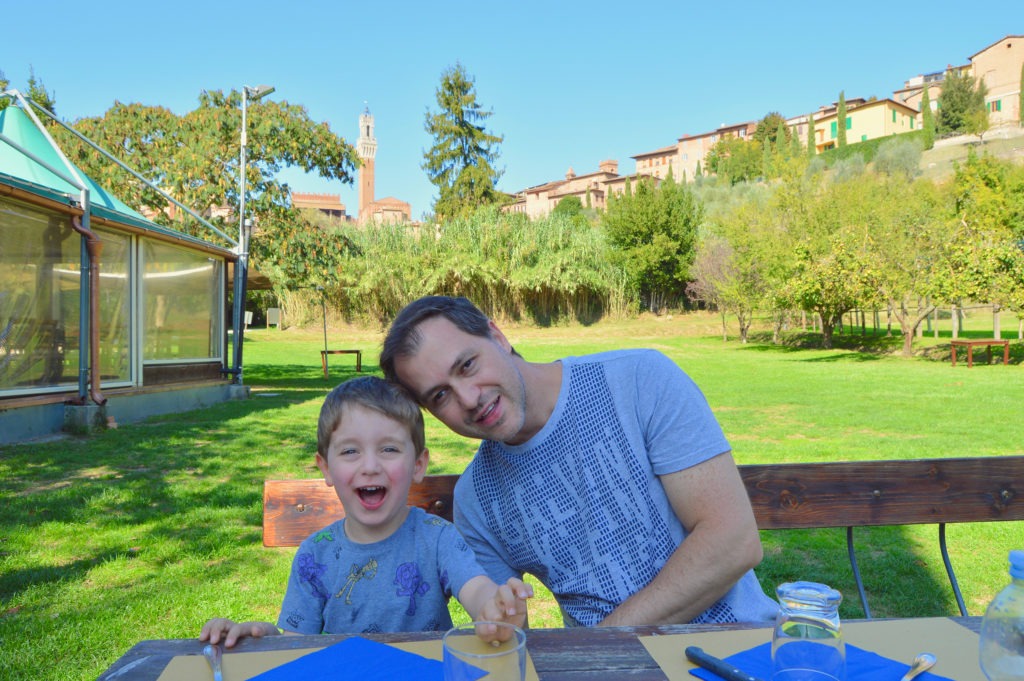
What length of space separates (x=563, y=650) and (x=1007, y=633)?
734 mm

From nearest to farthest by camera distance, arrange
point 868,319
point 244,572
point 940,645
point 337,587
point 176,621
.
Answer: point 940,645 → point 337,587 → point 176,621 → point 244,572 → point 868,319

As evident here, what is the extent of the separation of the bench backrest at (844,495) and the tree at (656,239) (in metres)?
36.8

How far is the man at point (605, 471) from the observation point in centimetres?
177

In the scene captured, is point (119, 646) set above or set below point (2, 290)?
below

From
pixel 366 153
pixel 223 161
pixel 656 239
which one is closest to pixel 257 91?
pixel 223 161

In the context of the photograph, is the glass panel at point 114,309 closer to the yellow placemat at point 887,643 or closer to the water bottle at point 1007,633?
the yellow placemat at point 887,643

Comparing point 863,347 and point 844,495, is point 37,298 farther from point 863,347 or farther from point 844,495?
point 863,347

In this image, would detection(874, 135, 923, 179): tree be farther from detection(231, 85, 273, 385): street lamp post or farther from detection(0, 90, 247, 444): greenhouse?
detection(0, 90, 247, 444): greenhouse

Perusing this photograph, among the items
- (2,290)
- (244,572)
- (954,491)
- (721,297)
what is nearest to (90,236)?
(2,290)

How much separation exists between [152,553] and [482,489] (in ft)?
12.4

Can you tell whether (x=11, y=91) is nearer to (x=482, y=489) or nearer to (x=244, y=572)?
Result: (x=244, y=572)

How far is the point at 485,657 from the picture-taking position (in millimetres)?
949

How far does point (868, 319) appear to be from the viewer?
150ft

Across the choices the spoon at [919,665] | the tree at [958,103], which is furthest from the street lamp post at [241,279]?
the tree at [958,103]
